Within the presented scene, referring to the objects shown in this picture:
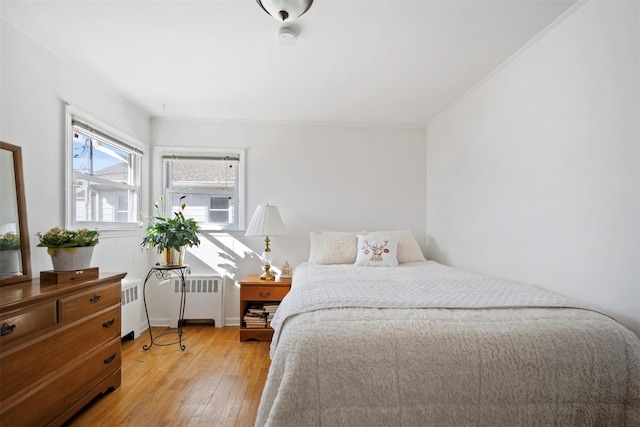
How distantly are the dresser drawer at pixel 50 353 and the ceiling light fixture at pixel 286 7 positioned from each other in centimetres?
196

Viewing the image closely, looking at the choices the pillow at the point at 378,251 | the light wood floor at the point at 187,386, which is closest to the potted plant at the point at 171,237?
the light wood floor at the point at 187,386

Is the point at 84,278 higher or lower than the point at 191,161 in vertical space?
lower

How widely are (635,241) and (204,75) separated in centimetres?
286

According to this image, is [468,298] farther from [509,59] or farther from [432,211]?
[432,211]

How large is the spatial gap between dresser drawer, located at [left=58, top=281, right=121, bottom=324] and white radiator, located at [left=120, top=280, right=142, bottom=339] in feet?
2.77

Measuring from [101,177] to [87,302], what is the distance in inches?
52.5

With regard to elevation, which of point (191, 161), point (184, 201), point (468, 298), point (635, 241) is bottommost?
point (468, 298)

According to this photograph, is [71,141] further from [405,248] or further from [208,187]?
[405,248]

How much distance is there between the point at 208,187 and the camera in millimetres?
3363

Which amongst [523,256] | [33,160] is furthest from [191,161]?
[523,256]

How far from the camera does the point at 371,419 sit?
3.64ft

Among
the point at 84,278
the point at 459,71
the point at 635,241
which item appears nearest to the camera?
the point at 635,241

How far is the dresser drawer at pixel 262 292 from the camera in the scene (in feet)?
9.17

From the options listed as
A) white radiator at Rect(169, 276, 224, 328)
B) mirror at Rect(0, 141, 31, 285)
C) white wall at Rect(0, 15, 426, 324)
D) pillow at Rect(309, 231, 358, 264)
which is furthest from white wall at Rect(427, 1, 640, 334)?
mirror at Rect(0, 141, 31, 285)
